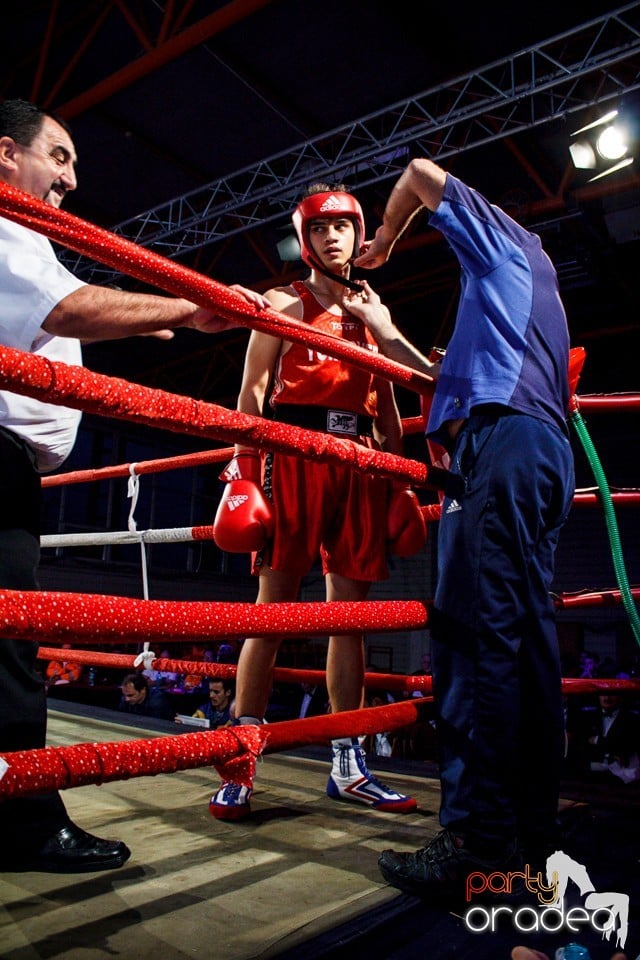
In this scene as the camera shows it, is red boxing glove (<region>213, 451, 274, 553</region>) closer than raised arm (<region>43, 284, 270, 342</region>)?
No

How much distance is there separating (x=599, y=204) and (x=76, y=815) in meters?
6.07

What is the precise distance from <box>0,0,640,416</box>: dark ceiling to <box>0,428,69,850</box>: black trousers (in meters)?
3.96

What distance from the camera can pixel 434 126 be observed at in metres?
5.03

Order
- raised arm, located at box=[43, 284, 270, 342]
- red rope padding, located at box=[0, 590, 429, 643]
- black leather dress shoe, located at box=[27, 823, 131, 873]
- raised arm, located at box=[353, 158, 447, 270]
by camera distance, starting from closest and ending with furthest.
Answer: red rope padding, located at box=[0, 590, 429, 643], raised arm, located at box=[43, 284, 270, 342], black leather dress shoe, located at box=[27, 823, 131, 873], raised arm, located at box=[353, 158, 447, 270]

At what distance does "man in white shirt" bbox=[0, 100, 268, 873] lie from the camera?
1.12m

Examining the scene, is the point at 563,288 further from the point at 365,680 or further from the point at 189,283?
the point at 189,283

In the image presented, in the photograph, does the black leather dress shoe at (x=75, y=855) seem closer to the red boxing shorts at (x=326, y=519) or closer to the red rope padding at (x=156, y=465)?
the red boxing shorts at (x=326, y=519)

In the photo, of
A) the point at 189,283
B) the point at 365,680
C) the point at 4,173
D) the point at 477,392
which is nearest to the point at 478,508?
the point at 477,392

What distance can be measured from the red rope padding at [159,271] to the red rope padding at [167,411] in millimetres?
165

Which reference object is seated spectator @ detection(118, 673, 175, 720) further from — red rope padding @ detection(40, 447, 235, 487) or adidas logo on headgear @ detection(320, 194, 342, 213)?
adidas logo on headgear @ detection(320, 194, 342, 213)

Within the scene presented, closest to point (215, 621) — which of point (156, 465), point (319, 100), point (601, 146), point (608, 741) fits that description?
point (156, 465)

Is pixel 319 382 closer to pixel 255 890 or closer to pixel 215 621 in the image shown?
pixel 215 621

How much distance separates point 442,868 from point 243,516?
79cm

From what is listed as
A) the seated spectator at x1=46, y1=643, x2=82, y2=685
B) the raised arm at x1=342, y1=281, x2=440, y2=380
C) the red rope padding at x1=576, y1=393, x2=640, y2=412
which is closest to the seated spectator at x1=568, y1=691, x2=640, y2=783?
the red rope padding at x1=576, y1=393, x2=640, y2=412
